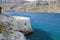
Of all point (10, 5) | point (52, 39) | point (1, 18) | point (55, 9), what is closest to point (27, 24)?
point (52, 39)

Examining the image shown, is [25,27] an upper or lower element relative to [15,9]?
upper

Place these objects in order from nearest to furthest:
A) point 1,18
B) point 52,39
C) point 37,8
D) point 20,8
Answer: point 1,18
point 52,39
point 37,8
point 20,8

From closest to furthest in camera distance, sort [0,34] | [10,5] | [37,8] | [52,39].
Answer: [0,34] → [52,39] → [10,5] → [37,8]

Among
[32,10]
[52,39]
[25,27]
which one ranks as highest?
[25,27]

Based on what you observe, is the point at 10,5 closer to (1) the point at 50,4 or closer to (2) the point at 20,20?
(1) the point at 50,4

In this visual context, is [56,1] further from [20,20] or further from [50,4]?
[20,20]

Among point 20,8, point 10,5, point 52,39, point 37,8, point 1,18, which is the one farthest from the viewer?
point 20,8

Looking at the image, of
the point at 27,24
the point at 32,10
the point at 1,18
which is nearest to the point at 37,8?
the point at 32,10

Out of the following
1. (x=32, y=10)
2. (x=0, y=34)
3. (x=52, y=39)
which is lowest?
(x=32, y=10)

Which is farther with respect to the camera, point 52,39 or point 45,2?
point 45,2
